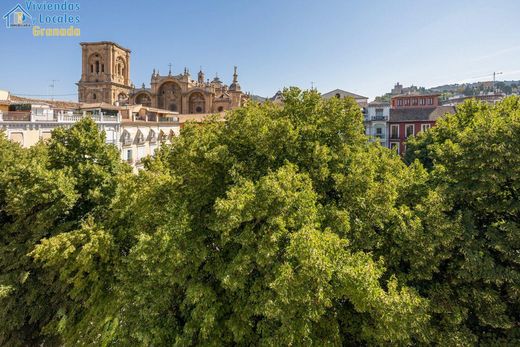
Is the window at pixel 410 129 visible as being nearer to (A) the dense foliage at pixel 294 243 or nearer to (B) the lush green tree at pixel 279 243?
(A) the dense foliage at pixel 294 243

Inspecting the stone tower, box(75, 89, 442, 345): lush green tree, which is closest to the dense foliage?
box(75, 89, 442, 345): lush green tree

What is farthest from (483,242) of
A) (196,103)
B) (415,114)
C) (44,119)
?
(196,103)

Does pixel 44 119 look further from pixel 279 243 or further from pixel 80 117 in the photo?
pixel 279 243

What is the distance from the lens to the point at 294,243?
8.78 meters

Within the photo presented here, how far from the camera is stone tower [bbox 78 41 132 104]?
81.2m

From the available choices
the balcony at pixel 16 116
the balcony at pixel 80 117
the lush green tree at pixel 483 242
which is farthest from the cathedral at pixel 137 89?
the lush green tree at pixel 483 242

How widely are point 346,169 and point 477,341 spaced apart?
6.48 meters

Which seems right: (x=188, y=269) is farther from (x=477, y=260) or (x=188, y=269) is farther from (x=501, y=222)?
(x=501, y=222)

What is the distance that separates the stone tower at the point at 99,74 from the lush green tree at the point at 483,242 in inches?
3261

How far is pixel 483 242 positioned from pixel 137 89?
82.1 meters

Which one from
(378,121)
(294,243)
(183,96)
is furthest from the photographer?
(183,96)

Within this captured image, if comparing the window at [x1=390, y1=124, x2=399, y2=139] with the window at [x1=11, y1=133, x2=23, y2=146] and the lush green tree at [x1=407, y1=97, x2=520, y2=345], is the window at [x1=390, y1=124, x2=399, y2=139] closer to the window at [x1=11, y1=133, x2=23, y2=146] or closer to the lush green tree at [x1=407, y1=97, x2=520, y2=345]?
the lush green tree at [x1=407, y1=97, x2=520, y2=345]

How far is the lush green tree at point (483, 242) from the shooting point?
30.8ft

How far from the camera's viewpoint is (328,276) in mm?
8328
